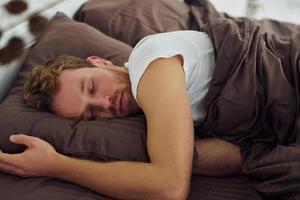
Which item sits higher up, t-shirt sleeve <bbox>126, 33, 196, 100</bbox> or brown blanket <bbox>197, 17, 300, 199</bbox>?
t-shirt sleeve <bbox>126, 33, 196, 100</bbox>

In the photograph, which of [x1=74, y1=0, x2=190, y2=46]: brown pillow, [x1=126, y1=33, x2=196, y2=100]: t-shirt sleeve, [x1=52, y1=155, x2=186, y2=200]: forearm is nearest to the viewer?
[x1=52, y1=155, x2=186, y2=200]: forearm

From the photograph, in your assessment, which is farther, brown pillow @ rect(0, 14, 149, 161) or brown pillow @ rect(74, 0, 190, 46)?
brown pillow @ rect(74, 0, 190, 46)

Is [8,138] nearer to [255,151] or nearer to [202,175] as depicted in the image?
[202,175]

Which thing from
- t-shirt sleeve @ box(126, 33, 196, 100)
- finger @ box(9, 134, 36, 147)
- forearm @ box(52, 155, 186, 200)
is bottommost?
forearm @ box(52, 155, 186, 200)

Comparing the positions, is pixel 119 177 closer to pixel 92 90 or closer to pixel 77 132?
pixel 77 132

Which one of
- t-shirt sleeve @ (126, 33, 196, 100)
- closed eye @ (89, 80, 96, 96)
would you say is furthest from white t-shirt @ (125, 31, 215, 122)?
closed eye @ (89, 80, 96, 96)

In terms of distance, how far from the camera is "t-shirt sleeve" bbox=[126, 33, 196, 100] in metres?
1.12

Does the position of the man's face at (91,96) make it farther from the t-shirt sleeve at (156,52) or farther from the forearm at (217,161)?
the forearm at (217,161)

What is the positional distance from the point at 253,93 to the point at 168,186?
1.17 ft

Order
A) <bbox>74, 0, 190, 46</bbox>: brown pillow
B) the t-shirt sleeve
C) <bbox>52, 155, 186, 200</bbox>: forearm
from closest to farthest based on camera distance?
<bbox>52, 155, 186, 200</bbox>: forearm
the t-shirt sleeve
<bbox>74, 0, 190, 46</bbox>: brown pillow

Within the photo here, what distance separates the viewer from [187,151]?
1.01m

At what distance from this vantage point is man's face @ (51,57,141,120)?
3.84ft

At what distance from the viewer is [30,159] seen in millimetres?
1040

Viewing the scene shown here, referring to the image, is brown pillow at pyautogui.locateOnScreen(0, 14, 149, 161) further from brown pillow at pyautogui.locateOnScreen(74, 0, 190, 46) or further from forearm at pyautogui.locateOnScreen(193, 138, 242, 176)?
brown pillow at pyautogui.locateOnScreen(74, 0, 190, 46)
